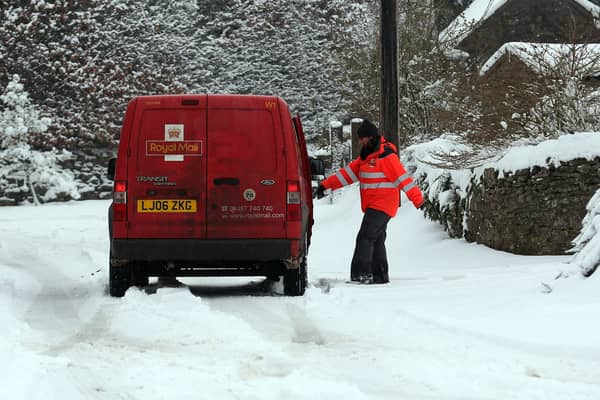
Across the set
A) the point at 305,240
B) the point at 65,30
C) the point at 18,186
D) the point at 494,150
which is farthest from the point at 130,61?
the point at 305,240

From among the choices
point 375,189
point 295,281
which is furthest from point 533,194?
point 295,281

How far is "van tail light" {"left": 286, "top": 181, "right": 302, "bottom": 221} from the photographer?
9078mm

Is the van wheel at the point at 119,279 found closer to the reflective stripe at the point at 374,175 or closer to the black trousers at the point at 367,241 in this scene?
the black trousers at the point at 367,241

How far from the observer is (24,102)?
100 feet

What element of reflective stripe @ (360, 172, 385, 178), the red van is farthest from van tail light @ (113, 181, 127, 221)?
reflective stripe @ (360, 172, 385, 178)

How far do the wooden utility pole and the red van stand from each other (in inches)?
199

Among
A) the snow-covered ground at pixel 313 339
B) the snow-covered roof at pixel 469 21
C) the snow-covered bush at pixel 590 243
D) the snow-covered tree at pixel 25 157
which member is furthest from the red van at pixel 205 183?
the snow-covered tree at pixel 25 157

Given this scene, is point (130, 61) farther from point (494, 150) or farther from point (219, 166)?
point (219, 166)

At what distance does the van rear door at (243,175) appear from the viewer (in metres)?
9.04

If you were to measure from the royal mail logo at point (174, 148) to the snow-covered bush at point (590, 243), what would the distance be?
340 cm

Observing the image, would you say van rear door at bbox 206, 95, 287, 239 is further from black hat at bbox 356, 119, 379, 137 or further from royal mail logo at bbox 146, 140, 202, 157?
black hat at bbox 356, 119, 379, 137

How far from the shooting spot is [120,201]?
9.02 m

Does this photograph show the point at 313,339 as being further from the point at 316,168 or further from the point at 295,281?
the point at 316,168

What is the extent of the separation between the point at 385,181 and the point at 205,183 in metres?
2.58
